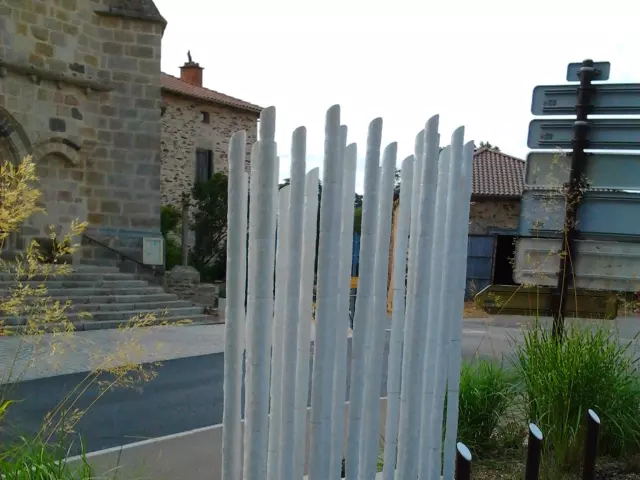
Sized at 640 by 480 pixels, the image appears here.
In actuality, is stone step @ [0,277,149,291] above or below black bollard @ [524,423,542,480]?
below

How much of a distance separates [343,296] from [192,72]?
23900mm

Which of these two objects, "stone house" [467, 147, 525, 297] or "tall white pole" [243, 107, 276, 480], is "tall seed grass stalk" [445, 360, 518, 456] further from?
"stone house" [467, 147, 525, 297]

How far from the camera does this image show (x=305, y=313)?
239 cm

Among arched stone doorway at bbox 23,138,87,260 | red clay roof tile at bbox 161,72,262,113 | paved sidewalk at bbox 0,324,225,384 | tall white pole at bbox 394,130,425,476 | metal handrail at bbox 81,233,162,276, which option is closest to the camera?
tall white pole at bbox 394,130,425,476

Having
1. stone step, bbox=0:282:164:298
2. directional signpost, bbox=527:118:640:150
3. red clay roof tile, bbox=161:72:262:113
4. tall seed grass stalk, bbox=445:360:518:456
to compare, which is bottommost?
stone step, bbox=0:282:164:298

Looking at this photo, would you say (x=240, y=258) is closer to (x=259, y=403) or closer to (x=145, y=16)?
(x=259, y=403)

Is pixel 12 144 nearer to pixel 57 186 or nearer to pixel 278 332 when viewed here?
pixel 57 186

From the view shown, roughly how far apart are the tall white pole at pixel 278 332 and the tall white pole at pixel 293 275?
48 mm

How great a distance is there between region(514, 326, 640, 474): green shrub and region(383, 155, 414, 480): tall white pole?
3.32 feet

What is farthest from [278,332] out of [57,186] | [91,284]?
[57,186]

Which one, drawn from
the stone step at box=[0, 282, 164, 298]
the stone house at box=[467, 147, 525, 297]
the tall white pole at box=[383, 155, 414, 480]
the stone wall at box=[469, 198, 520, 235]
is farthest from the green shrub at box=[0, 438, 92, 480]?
the stone wall at box=[469, 198, 520, 235]

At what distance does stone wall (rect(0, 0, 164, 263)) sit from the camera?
13492 millimetres

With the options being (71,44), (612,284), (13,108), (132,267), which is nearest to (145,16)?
(71,44)

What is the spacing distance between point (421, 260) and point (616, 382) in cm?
148
